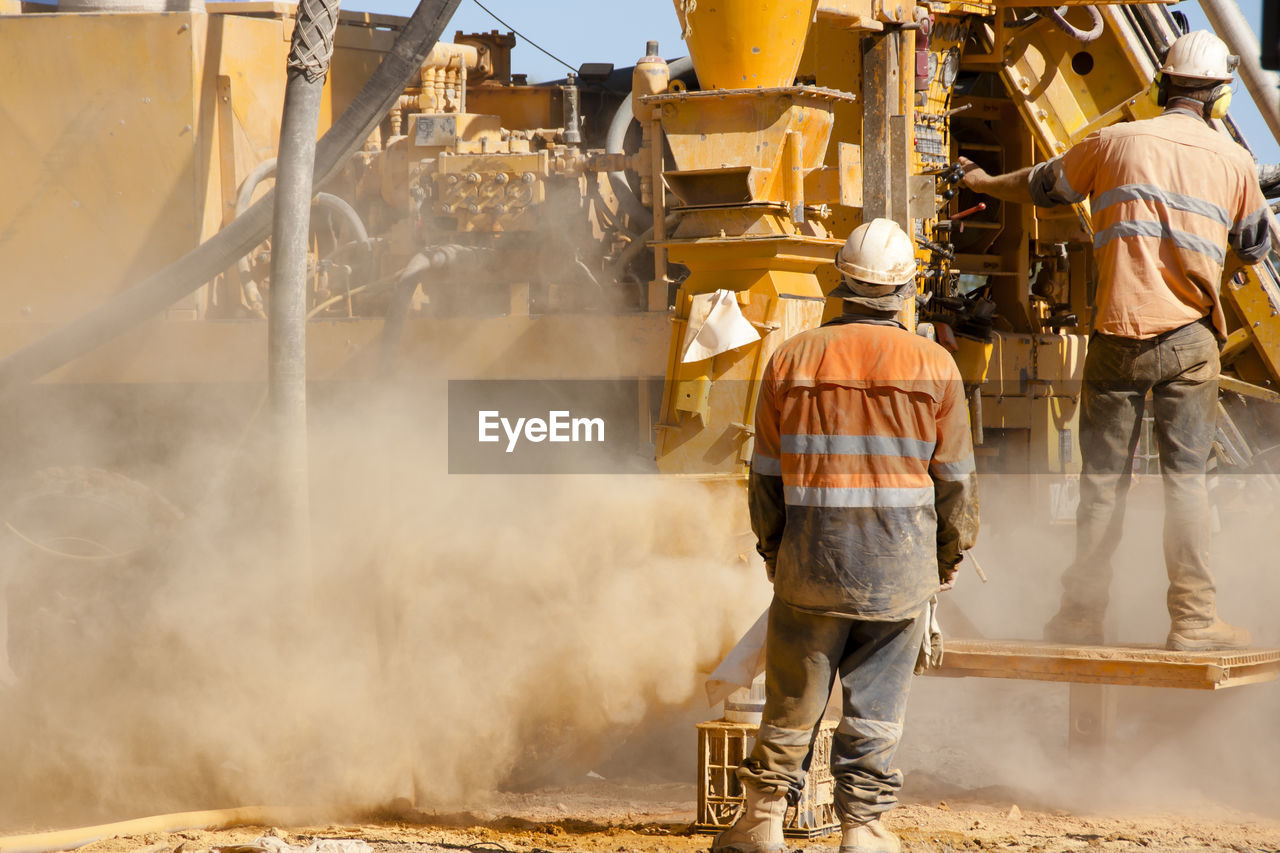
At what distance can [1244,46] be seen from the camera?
5.73 metres

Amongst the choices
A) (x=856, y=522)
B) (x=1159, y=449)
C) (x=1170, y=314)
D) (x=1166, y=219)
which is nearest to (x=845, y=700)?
(x=856, y=522)

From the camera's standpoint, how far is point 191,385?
652 cm

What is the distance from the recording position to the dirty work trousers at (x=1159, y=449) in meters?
4.55

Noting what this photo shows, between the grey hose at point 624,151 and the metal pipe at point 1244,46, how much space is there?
232 cm

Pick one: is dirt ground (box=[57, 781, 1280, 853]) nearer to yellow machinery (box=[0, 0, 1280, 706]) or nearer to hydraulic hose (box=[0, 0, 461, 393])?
yellow machinery (box=[0, 0, 1280, 706])

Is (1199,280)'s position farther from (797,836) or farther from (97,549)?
(97,549)

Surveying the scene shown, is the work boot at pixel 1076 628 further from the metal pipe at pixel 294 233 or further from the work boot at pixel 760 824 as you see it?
the metal pipe at pixel 294 233

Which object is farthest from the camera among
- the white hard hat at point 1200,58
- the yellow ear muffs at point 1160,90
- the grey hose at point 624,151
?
the grey hose at point 624,151

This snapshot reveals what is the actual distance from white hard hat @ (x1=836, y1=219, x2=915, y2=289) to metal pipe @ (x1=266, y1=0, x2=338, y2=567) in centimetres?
228

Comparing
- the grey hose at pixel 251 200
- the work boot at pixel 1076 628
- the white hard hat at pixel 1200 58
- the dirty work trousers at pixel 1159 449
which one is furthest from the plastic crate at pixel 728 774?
the grey hose at pixel 251 200

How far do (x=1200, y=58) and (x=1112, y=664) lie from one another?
2.14 meters

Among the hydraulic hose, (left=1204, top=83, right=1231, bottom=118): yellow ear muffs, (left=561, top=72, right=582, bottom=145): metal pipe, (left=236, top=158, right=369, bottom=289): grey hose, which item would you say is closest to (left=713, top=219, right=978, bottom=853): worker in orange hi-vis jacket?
(left=1204, top=83, right=1231, bottom=118): yellow ear muffs

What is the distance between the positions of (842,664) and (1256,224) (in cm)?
233

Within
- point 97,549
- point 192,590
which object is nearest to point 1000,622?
point 192,590
